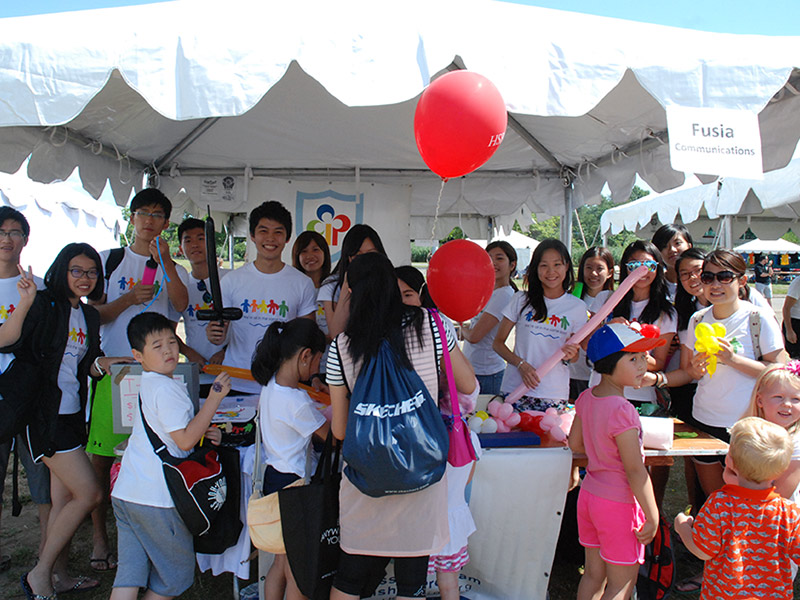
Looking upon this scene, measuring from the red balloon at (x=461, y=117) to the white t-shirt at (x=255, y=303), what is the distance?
118cm

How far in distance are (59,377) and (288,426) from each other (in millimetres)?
1171

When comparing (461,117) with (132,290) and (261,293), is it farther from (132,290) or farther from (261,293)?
(132,290)

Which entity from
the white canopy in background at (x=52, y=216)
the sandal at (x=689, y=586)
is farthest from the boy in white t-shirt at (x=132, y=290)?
the white canopy in background at (x=52, y=216)

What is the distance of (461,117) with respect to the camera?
1.85 m

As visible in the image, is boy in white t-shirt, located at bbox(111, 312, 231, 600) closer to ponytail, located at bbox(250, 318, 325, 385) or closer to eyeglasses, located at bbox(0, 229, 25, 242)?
ponytail, located at bbox(250, 318, 325, 385)

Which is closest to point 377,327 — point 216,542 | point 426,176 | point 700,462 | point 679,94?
point 216,542

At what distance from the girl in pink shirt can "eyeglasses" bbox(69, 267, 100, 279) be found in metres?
2.20

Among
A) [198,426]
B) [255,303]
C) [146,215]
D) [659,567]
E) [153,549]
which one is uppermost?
[146,215]

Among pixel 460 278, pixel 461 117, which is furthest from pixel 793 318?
pixel 461 117

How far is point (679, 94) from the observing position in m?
2.08

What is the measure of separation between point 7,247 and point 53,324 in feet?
1.34

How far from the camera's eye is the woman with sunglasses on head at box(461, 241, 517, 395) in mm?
3264

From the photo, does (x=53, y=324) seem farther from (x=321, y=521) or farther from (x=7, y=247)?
(x=321, y=521)

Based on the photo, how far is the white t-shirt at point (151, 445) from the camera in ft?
6.28
